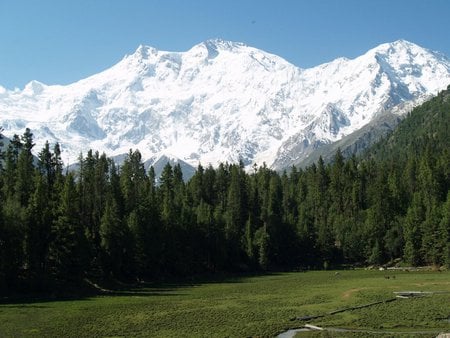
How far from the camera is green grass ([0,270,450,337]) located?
2534 inches

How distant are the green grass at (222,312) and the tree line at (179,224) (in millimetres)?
16011

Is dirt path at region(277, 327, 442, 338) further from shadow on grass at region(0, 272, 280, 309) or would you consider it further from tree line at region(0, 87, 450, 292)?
tree line at region(0, 87, 450, 292)

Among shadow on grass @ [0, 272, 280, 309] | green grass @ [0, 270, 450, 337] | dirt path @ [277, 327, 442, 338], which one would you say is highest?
shadow on grass @ [0, 272, 280, 309]

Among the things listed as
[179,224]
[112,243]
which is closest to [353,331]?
[112,243]

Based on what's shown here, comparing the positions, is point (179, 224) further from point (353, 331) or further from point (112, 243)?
point (353, 331)

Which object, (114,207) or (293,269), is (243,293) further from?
(293,269)

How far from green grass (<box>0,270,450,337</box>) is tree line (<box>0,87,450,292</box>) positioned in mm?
16011

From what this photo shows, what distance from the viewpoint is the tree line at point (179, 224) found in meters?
108

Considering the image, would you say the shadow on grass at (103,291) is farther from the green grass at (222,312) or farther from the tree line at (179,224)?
the tree line at (179,224)

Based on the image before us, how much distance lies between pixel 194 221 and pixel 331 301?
257ft

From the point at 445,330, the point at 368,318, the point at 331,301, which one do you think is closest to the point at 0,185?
the point at 331,301

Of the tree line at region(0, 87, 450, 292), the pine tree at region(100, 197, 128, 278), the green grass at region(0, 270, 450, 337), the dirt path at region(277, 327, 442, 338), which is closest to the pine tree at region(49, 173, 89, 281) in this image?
the tree line at region(0, 87, 450, 292)

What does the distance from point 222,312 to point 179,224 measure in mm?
76318

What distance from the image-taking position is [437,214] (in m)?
154
